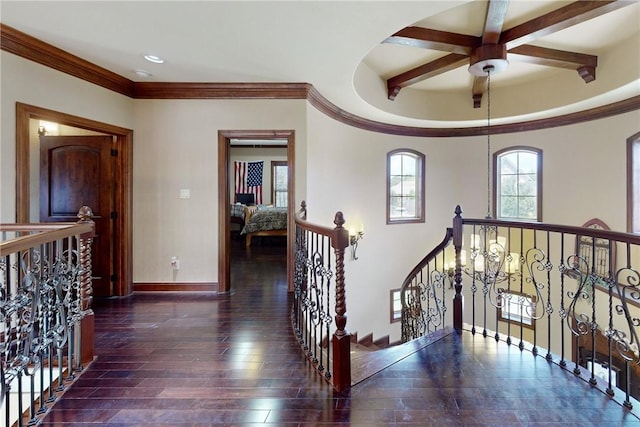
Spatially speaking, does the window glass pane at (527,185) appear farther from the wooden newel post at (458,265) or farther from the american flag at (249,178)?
the american flag at (249,178)

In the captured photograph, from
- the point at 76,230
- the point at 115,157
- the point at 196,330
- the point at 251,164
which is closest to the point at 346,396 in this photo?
the point at 196,330

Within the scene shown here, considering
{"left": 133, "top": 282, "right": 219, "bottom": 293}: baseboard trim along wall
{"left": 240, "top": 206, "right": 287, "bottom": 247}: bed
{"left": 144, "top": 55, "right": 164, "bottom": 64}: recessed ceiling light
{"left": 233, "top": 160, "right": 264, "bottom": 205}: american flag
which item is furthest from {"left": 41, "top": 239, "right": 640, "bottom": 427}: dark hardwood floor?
{"left": 233, "top": 160, "right": 264, "bottom": 205}: american flag

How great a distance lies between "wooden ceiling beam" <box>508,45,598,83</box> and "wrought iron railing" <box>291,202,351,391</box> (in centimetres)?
321

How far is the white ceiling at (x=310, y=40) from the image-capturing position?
2.36 meters

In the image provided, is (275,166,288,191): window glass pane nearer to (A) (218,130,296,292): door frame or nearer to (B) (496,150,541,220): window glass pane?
(A) (218,130,296,292): door frame

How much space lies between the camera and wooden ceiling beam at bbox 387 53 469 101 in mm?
3879

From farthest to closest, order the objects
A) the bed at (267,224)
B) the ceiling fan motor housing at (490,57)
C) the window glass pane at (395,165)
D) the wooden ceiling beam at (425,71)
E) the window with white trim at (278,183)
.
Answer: the window with white trim at (278,183)
the bed at (267,224)
the window glass pane at (395,165)
the wooden ceiling beam at (425,71)
the ceiling fan motor housing at (490,57)

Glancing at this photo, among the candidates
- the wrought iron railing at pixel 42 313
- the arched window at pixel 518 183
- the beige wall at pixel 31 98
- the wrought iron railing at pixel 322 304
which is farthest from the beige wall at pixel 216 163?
the wrought iron railing at pixel 322 304

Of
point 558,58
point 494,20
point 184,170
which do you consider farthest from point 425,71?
point 184,170

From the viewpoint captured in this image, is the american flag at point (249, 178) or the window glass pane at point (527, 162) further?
the american flag at point (249, 178)

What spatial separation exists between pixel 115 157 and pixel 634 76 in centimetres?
612

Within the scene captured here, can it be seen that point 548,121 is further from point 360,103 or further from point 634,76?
point 360,103

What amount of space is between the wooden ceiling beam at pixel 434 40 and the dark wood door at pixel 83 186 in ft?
11.6

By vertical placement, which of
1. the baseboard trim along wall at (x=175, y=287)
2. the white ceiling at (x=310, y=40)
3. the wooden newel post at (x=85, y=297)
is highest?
the white ceiling at (x=310, y=40)
